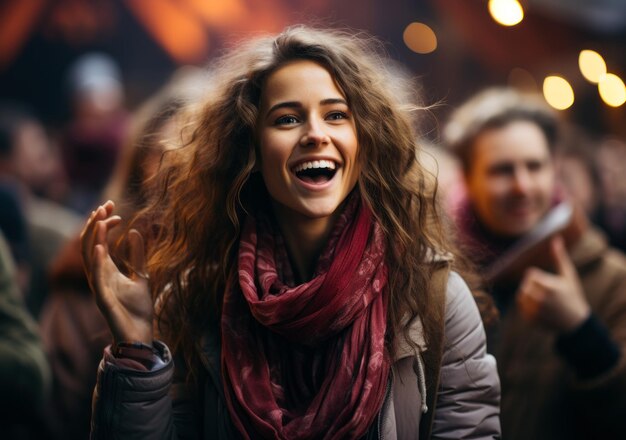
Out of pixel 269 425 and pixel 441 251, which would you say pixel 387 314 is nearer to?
pixel 441 251

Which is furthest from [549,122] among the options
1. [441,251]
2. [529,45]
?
[529,45]

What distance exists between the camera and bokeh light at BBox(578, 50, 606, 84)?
7879mm

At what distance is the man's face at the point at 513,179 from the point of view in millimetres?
3721

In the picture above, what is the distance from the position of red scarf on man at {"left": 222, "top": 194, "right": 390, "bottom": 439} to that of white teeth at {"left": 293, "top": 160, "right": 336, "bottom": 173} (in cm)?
20

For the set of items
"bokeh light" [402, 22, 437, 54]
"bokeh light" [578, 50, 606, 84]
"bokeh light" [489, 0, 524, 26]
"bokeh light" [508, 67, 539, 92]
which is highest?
"bokeh light" [402, 22, 437, 54]

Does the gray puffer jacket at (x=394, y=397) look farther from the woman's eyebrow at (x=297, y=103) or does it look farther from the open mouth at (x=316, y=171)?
the woman's eyebrow at (x=297, y=103)

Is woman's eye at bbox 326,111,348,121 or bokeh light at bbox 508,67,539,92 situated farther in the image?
bokeh light at bbox 508,67,539,92

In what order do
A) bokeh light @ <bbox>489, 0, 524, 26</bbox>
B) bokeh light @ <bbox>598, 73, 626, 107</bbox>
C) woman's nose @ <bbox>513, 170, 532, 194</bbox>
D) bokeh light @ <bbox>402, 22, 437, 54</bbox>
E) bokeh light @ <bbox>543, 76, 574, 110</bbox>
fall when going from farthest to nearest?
bokeh light @ <bbox>402, 22, 437, 54</bbox> → bokeh light @ <bbox>543, 76, 574, 110</bbox> → bokeh light @ <bbox>598, 73, 626, 107</bbox> → bokeh light @ <bbox>489, 0, 524, 26</bbox> → woman's nose @ <bbox>513, 170, 532, 194</bbox>

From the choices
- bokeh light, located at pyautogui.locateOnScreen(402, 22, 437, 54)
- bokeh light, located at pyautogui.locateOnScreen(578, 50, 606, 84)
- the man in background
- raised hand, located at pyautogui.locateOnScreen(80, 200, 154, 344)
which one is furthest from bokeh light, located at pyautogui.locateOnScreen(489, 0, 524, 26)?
bokeh light, located at pyautogui.locateOnScreen(402, 22, 437, 54)

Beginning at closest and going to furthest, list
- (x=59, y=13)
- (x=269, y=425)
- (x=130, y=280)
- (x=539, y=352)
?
(x=269, y=425), (x=130, y=280), (x=539, y=352), (x=59, y=13)

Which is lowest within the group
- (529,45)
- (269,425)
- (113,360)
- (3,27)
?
(269,425)

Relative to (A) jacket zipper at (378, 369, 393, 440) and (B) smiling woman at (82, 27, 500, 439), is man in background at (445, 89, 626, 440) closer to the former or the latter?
(B) smiling woman at (82, 27, 500, 439)

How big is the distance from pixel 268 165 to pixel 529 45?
7608 mm

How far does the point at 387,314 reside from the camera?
2547 mm
